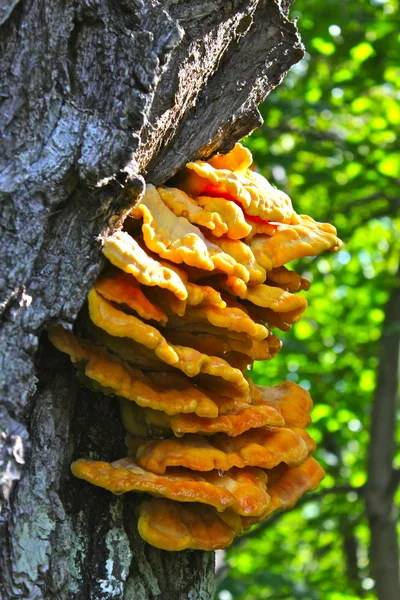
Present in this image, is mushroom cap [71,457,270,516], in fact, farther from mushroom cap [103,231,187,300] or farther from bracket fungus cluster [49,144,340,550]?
mushroom cap [103,231,187,300]

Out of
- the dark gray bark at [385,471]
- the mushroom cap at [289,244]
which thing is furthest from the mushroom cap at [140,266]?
the dark gray bark at [385,471]

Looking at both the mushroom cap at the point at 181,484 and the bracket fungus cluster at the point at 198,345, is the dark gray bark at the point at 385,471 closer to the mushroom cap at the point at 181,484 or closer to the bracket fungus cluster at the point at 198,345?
the bracket fungus cluster at the point at 198,345

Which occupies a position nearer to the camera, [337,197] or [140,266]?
[140,266]

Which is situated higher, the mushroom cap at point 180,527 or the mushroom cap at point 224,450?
the mushroom cap at point 224,450

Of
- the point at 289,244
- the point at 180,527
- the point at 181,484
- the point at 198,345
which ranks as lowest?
the point at 180,527

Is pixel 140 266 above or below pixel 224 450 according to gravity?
above

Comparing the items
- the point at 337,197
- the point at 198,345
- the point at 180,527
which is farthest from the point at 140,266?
the point at 337,197

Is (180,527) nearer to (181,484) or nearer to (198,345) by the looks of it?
(181,484)
